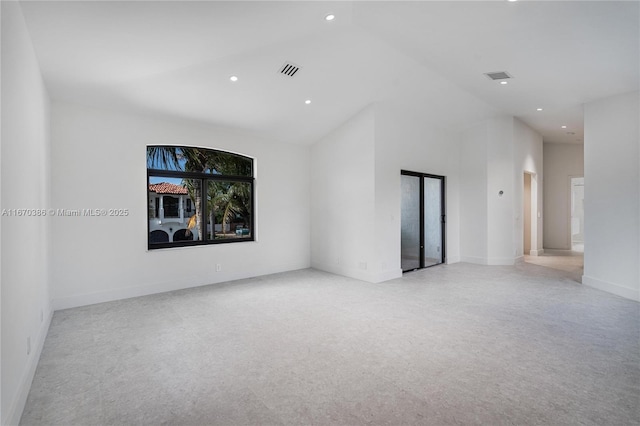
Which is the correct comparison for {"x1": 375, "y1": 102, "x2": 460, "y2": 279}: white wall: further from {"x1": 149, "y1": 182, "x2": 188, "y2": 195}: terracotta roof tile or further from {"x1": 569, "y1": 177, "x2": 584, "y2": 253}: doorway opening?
{"x1": 569, "y1": 177, "x2": 584, "y2": 253}: doorway opening

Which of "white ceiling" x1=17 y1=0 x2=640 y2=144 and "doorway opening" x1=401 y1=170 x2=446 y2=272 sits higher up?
"white ceiling" x1=17 y1=0 x2=640 y2=144

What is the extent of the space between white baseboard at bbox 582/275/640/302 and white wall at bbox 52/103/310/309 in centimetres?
569

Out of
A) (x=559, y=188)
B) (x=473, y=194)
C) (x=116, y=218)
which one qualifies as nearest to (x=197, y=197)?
(x=116, y=218)

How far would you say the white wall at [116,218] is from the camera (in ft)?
14.0

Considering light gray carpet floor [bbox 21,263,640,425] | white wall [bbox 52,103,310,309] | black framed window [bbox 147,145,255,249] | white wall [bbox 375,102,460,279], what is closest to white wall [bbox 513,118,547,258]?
white wall [bbox 375,102,460,279]

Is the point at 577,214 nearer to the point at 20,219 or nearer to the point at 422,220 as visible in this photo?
the point at 422,220

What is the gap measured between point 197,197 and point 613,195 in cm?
662

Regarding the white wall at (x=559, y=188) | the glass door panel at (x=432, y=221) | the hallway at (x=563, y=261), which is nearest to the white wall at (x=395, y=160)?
the glass door panel at (x=432, y=221)

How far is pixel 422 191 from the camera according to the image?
6.85 m

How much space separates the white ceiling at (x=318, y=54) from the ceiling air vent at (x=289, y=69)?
0.27 feet

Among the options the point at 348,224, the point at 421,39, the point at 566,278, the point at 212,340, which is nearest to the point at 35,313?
the point at 212,340

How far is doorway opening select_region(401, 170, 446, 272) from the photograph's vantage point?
21.4ft

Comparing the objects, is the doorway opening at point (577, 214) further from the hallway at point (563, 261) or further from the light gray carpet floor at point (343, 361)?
the light gray carpet floor at point (343, 361)

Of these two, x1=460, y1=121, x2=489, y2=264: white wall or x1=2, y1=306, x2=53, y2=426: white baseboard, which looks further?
x1=460, y1=121, x2=489, y2=264: white wall
